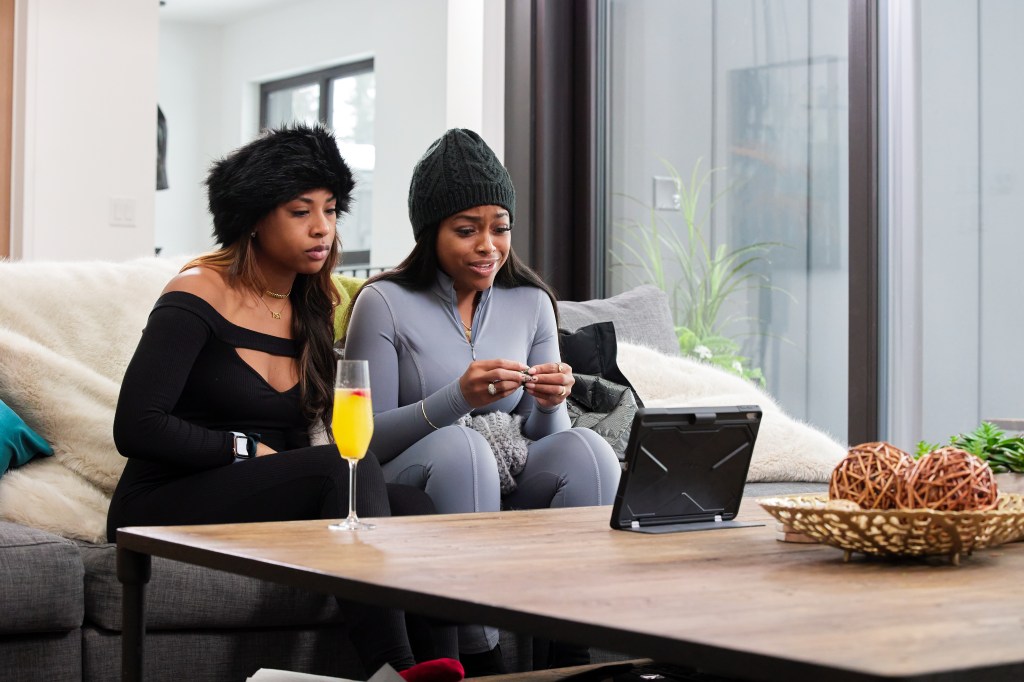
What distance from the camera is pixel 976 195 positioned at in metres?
3.15

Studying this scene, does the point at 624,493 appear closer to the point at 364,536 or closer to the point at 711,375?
the point at 364,536

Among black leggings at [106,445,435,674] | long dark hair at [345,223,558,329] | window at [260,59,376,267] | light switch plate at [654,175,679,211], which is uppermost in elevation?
window at [260,59,376,267]

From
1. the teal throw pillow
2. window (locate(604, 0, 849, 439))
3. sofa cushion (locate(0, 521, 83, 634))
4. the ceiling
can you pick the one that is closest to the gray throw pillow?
window (locate(604, 0, 849, 439))

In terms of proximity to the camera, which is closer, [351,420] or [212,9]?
[351,420]

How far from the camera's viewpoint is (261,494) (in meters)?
1.95

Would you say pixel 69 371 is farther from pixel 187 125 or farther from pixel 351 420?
pixel 187 125

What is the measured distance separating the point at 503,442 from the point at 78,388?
0.85m

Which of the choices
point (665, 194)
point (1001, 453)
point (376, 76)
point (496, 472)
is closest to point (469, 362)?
point (496, 472)

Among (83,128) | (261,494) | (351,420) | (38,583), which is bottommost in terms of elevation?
(38,583)

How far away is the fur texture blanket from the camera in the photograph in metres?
2.15

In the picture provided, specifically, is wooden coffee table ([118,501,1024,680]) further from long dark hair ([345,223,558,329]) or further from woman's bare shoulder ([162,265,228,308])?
long dark hair ([345,223,558,329])

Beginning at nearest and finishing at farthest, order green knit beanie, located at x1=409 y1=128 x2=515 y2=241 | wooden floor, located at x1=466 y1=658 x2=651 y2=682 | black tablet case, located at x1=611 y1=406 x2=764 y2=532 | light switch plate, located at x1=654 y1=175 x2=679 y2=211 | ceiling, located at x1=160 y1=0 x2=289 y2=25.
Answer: black tablet case, located at x1=611 y1=406 x2=764 y2=532 < wooden floor, located at x1=466 y1=658 x2=651 y2=682 < green knit beanie, located at x1=409 y1=128 x2=515 y2=241 < light switch plate, located at x1=654 y1=175 x2=679 y2=211 < ceiling, located at x1=160 y1=0 x2=289 y2=25

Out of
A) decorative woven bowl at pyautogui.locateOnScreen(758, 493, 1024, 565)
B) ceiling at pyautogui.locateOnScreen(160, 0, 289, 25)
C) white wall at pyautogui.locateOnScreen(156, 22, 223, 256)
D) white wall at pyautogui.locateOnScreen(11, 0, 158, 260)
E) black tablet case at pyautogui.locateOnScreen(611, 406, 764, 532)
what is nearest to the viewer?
decorative woven bowl at pyautogui.locateOnScreen(758, 493, 1024, 565)

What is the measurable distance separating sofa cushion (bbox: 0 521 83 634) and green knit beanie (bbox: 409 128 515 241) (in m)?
0.94
